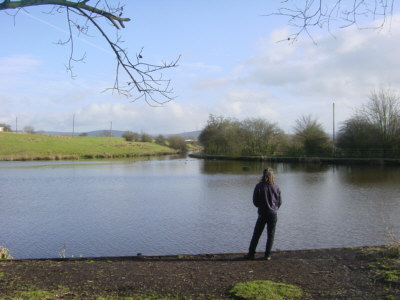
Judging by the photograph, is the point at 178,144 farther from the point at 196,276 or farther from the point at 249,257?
the point at 196,276

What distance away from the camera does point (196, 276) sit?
5.09 metres

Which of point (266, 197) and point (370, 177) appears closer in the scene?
point (266, 197)

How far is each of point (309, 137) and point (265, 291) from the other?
45.9m

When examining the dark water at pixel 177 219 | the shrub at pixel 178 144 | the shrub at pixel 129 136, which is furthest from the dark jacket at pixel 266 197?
the shrub at pixel 129 136

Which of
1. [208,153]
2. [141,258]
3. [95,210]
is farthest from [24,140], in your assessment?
[141,258]

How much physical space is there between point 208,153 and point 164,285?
60.5 meters

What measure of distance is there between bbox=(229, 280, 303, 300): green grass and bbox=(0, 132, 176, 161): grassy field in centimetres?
5107

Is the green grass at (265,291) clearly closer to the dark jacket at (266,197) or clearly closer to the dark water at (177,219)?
the dark jacket at (266,197)

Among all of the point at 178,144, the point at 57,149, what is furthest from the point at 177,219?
the point at 178,144

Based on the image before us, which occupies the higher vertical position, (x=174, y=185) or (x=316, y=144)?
(x=316, y=144)

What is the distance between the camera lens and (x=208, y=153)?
6519 centimetres

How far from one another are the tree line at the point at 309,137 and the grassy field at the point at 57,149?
46.1 feet

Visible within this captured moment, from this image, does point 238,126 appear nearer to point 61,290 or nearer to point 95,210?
point 95,210

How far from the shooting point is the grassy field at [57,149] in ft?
173
